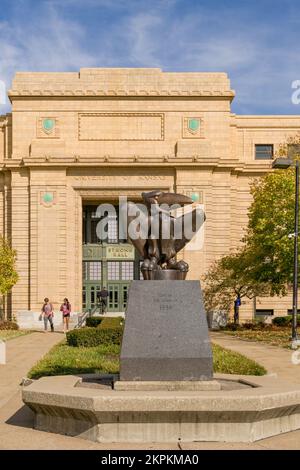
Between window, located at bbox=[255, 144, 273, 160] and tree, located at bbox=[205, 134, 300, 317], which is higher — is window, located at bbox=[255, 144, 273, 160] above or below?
above

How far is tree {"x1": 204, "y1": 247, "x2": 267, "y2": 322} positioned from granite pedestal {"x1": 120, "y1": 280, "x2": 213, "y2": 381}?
2603cm

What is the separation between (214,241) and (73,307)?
10.7 m

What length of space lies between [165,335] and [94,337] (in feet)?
44.0

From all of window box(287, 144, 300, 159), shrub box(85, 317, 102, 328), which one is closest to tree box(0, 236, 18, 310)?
shrub box(85, 317, 102, 328)

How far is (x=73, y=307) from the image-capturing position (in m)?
45.5

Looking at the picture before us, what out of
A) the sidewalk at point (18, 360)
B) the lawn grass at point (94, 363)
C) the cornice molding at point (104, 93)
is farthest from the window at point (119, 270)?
the lawn grass at point (94, 363)

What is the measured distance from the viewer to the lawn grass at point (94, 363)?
53.6ft

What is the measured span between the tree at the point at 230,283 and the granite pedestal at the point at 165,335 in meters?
26.0

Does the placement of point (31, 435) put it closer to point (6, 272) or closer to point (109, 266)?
point (6, 272)

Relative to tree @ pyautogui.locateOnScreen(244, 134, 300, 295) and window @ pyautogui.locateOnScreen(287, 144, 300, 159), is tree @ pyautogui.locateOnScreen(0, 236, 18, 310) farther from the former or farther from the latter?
window @ pyautogui.locateOnScreen(287, 144, 300, 159)

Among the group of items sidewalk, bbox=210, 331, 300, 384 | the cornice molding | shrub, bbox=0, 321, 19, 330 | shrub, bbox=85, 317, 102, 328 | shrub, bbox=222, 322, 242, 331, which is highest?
the cornice molding

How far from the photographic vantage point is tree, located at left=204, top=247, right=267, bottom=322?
38841 mm

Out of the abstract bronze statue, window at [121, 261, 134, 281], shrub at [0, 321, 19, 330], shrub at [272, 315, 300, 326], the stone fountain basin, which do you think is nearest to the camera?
the stone fountain basin

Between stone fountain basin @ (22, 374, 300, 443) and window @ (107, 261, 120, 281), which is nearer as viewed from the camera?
stone fountain basin @ (22, 374, 300, 443)
